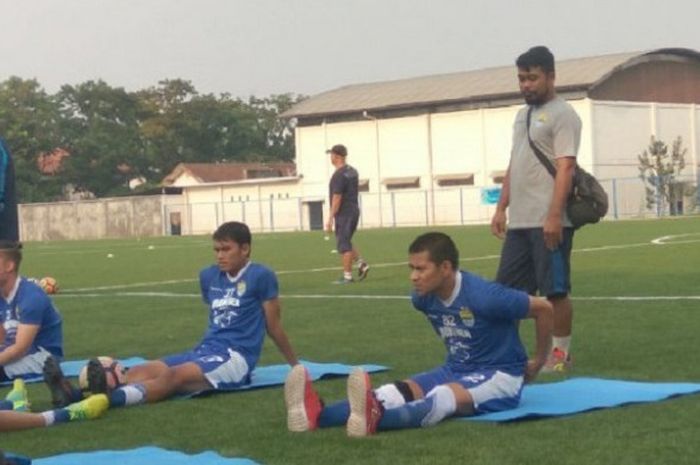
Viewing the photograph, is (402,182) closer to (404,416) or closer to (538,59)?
(538,59)

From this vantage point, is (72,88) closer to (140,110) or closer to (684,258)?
(140,110)

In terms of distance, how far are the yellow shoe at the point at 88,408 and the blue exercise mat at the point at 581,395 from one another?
2.07 metres

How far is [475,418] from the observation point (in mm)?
6863

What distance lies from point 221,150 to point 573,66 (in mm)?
43534

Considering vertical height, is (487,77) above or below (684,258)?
above

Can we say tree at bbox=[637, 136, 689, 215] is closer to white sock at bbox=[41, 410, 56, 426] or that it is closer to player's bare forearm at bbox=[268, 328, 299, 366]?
player's bare forearm at bbox=[268, 328, 299, 366]

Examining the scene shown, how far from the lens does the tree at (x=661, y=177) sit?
57.5 metres

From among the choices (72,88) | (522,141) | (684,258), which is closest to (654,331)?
(522,141)

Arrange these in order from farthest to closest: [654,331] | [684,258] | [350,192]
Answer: [684,258], [350,192], [654,331]

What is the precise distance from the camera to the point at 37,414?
7.32 m

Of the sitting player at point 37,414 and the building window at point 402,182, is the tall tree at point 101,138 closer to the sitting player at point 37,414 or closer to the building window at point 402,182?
the building window at point 402,182

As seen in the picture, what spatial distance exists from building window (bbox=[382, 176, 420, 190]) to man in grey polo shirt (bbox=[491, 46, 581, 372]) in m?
56.7

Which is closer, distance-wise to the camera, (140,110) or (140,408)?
(140,408)

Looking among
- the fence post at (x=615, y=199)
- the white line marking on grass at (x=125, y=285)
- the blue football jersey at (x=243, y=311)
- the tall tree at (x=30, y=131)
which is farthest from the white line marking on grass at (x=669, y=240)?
the tall tree at (x=30, y=131)
